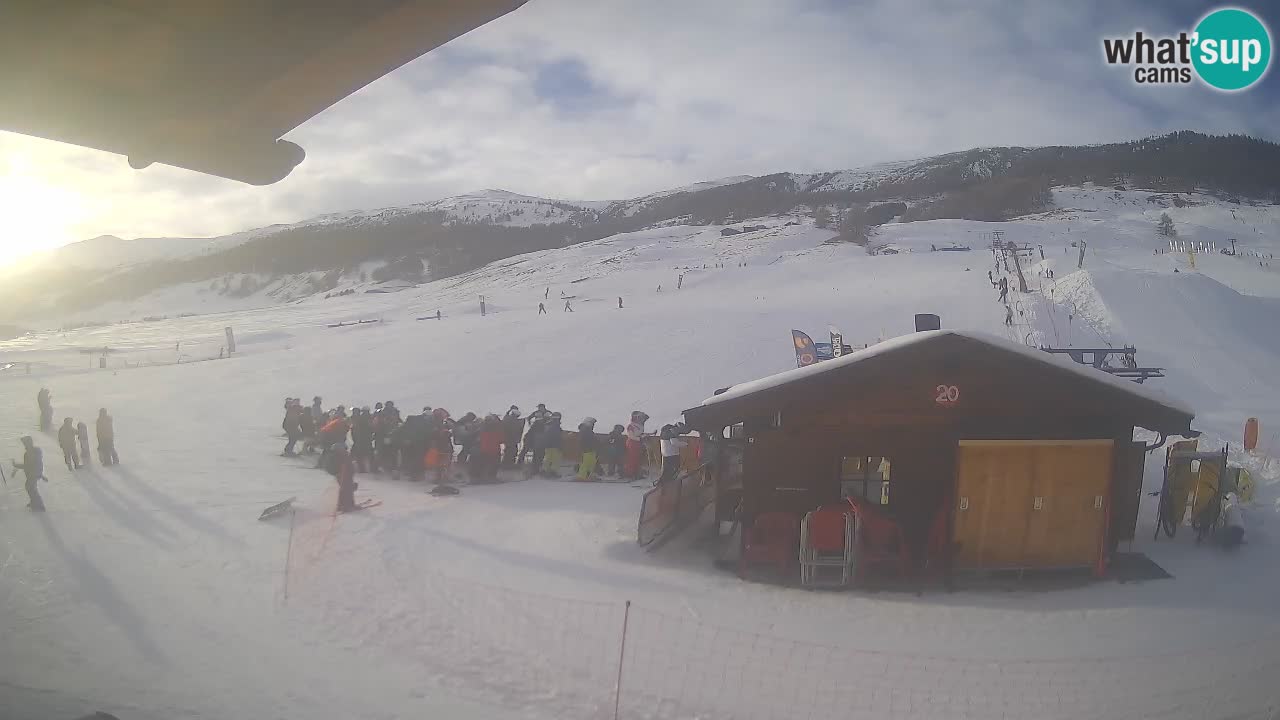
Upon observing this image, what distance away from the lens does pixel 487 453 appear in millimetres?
13555

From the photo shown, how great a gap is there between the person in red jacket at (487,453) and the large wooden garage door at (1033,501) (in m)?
8.13

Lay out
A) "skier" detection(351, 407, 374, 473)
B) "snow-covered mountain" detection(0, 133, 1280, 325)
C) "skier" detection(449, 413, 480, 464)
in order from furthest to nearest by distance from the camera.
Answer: "snow-covered mountain" detection(0, 133, 1280, 325) < "skier" detection(351, 407, 374, 473) < "skier" detection(449, 413, 480, 464)

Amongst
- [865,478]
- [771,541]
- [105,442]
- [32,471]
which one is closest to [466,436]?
[32,471]

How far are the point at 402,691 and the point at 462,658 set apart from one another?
2.23 feet

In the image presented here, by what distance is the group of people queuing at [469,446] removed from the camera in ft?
44.6

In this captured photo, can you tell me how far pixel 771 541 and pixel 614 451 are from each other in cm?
544

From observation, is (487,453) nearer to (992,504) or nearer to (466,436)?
(466,436)

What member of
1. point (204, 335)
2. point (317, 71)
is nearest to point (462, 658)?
point (317, 71)

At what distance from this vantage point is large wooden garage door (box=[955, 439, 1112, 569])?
351 inches

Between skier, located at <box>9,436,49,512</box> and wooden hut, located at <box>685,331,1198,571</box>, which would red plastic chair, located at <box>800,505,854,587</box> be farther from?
skier, located at <box>9,436,49,512</box>

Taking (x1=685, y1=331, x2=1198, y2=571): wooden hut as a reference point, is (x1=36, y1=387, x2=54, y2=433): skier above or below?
below

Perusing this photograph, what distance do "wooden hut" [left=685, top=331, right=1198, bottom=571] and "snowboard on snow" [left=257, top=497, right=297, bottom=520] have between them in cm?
698

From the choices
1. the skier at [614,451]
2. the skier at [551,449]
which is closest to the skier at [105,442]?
the skier at [551,449]

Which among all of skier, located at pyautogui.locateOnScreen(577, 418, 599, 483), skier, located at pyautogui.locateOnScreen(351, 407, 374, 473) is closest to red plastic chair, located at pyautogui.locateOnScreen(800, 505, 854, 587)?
skier, located at pyautogui.locateOnScreen(577, 418, 599, 483)
